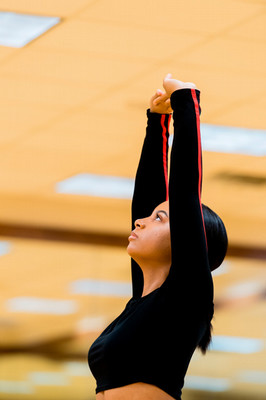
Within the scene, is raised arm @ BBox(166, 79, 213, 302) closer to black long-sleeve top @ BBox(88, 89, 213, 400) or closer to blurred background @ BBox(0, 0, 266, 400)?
black long-sleeve top @ BBox(88, 89, 213, 400)

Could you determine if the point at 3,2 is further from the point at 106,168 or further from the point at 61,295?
the point at 61,295

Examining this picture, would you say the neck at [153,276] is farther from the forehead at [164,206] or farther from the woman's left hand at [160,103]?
the woman's left hand at [160,103]

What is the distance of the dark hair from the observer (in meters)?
1.95

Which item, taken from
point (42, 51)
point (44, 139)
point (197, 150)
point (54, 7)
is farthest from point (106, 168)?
point (197, 150)

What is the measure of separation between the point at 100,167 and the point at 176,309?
4.16m

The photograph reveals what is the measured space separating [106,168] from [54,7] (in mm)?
2307

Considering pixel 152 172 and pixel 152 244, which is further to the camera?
pixel 152 172

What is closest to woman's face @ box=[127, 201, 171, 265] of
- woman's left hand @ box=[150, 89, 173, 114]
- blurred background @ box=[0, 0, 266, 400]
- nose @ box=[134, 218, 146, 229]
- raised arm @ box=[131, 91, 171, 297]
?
nose @ box=[134, 218, 146, 229]

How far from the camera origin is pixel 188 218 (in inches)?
71.6

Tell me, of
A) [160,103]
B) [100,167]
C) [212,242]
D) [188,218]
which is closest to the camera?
[188,218]

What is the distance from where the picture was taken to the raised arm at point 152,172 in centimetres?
219

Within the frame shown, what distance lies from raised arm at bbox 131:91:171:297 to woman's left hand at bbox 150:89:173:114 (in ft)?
0.04

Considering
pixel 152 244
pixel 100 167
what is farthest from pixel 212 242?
pixel 100 167

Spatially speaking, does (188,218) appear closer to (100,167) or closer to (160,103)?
(160,103)
